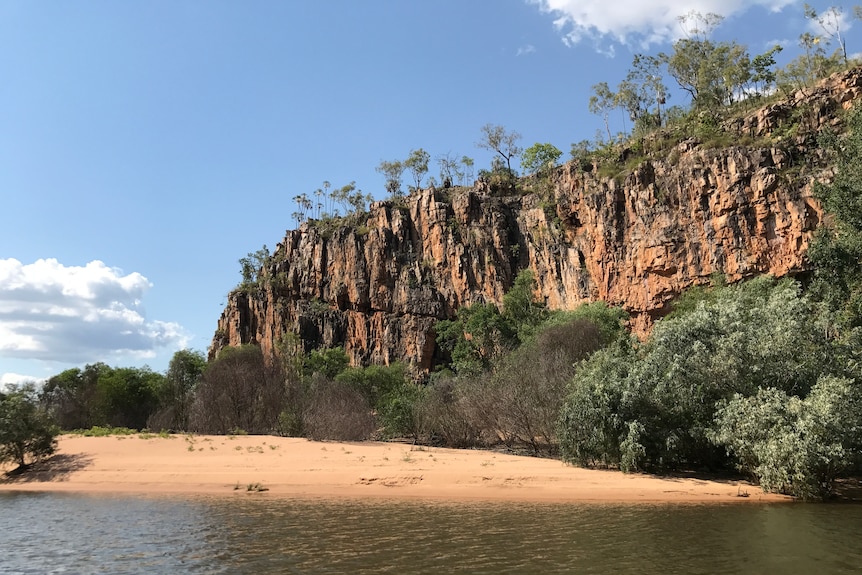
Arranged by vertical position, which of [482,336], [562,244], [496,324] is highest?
[562,244]

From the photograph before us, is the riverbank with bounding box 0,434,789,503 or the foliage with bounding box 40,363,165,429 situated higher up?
the foliage with bounding box 40,363,165,429

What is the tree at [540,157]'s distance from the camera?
247ft

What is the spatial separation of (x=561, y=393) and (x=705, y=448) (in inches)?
283

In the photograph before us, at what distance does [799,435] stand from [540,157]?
61749mm

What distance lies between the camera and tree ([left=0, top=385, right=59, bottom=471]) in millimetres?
27250

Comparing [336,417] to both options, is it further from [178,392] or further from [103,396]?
[103,396]

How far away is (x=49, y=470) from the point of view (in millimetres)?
27531

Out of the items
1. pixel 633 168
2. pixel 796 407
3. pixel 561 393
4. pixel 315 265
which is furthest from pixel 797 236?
A: pixel 315 265

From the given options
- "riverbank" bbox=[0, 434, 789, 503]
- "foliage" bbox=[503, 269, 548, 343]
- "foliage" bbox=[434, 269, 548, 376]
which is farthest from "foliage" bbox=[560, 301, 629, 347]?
"riverbank" bbox=[0, 434, 789, 503]

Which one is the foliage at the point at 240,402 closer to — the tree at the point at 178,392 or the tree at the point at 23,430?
the tree at the point at 178,392

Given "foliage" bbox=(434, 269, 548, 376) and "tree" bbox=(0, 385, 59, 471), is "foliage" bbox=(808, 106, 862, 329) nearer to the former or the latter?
"foliage" bbox=(434, 269, 548, 376)

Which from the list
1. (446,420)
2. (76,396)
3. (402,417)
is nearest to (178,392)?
(76,396)

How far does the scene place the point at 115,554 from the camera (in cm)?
1231

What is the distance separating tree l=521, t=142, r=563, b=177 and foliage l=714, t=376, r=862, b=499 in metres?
56.9
